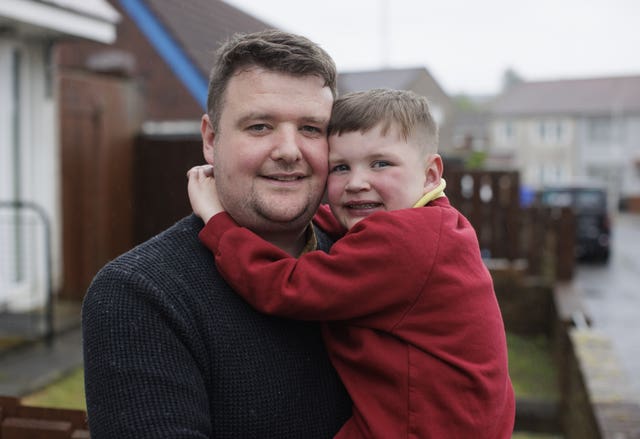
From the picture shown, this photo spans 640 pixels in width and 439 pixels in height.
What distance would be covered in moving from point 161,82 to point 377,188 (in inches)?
280

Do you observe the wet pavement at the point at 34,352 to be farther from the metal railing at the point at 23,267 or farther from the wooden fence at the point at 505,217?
the wooden fence at the point at 505,217

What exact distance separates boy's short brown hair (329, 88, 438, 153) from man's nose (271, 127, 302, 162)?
16cm

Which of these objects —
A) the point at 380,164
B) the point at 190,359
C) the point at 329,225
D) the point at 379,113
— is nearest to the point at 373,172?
the point at 380,164

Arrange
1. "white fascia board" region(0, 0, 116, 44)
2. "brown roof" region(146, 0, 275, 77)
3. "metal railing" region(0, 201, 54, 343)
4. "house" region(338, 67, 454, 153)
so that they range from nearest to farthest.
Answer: "house" region(338, 67, 454, 153), "brown roof" region(146, 0, 275, 77), "white fascia board" region(0, 0, 116, 44), "metal railing" region(0, 201, 54, 343)

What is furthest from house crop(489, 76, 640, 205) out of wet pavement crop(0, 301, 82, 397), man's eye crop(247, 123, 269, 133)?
man's eye crop(247, 123, 269, 133)

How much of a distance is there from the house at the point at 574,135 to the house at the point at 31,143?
116ft

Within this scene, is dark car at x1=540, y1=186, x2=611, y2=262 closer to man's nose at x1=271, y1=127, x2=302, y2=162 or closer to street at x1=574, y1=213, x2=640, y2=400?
street at x1=574, y1=213, x2=640, y2=400

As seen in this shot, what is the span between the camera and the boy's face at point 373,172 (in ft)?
6.16

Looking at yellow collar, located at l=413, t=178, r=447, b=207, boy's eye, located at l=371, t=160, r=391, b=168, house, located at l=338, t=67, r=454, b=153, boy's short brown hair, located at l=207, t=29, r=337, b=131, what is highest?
house, located at l=338, t=67, r=454, b=153

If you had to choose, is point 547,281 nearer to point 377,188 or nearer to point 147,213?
point 147,213

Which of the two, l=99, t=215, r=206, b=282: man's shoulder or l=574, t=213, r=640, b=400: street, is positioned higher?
l=99, t=215, r=206, b=282: man's shoulder

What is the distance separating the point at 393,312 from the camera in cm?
168

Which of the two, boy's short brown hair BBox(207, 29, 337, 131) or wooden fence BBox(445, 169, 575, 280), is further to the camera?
wooden fence BBox(445, 169, 575, 280)

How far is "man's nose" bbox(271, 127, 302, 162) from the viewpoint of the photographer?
5.73ft
